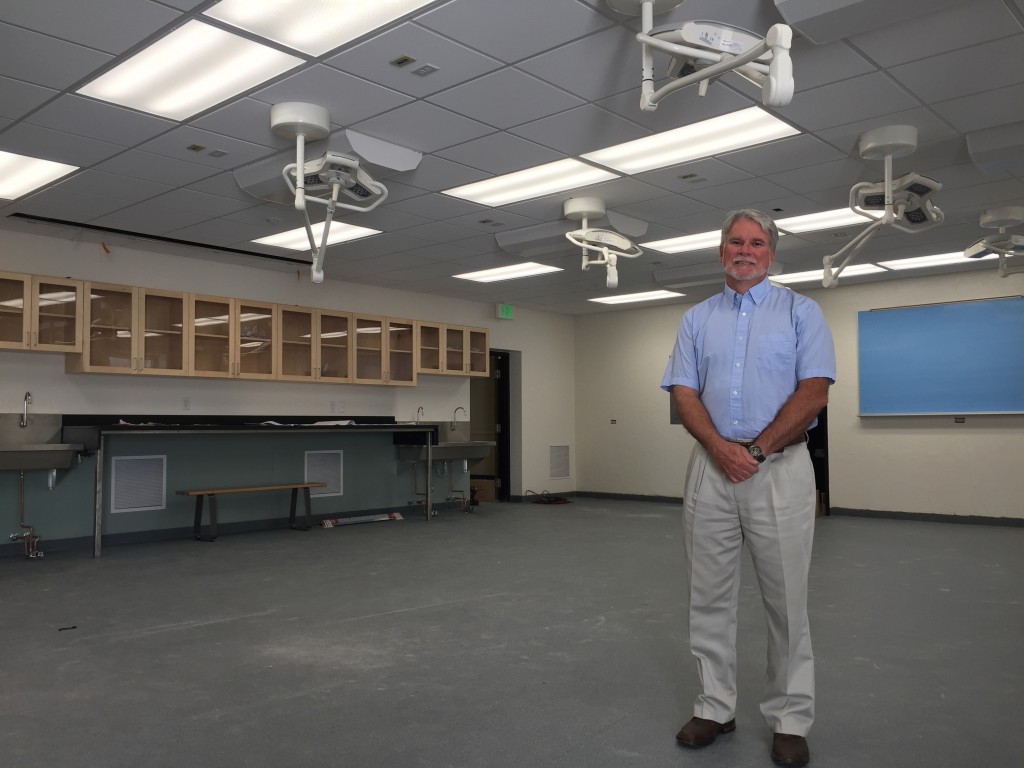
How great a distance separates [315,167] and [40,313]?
3.24 m

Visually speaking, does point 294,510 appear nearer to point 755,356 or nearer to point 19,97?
point 19,97

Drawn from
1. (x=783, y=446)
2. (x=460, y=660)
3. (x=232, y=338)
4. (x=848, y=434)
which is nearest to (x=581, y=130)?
(x=783, y=446)

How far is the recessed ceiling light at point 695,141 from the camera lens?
432cm

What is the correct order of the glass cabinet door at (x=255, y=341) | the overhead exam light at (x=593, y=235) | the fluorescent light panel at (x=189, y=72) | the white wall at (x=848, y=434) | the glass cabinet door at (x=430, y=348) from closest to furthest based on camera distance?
the fluorescent light panel at (x=189, y=72) → the overhead exam light at (x=593, y=235) → the glass cabinet door at (x=255, y=341) → the white wall at (x=848, y=434) → the glass cabinet door at (x=430, y=348)

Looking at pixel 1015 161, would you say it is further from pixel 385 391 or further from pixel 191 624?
pixel 385 391

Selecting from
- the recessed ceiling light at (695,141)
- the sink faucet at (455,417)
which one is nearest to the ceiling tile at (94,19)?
the recessed ceiling light at (695,141)

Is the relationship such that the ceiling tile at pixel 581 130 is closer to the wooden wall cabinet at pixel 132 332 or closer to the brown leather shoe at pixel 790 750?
the brown leather shoe at pixel 790 750

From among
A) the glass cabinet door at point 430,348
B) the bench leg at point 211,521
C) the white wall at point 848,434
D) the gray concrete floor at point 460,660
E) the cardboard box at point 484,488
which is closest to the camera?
the gray concrete floor at point 460,660

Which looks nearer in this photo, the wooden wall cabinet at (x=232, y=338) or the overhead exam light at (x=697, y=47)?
the overhead exam light at (x=697, y=47)

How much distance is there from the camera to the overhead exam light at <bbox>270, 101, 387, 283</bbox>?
4.05 m

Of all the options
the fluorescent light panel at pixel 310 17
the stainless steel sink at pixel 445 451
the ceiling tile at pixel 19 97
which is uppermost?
the fluorescent light panel at pixel 310 17

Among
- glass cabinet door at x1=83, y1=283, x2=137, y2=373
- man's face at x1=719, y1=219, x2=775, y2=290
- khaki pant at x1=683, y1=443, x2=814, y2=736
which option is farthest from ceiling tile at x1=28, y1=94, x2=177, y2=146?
khaki pant at x1=683, y1=443, x2=814, y2=736

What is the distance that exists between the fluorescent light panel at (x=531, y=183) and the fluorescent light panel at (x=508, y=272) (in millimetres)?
2155

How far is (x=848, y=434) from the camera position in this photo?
901cm
